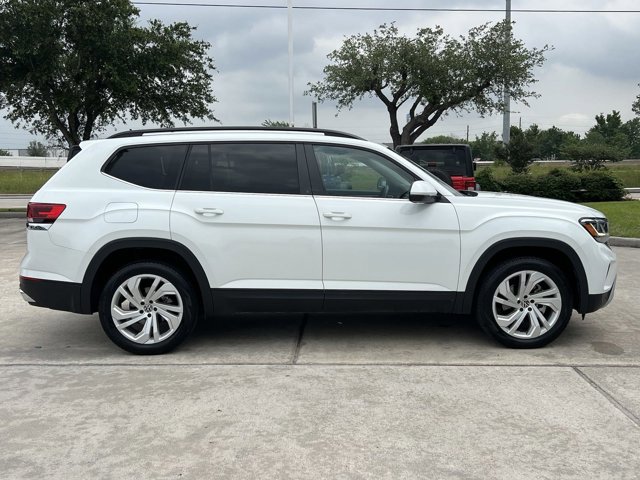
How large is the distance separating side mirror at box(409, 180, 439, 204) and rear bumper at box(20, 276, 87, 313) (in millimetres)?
2846

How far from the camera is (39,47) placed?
50.7 ft

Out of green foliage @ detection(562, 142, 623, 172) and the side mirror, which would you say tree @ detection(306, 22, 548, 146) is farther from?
the side mirror

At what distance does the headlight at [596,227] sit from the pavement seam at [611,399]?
3.85 ft

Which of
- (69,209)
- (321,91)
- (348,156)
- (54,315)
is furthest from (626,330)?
(321,91)

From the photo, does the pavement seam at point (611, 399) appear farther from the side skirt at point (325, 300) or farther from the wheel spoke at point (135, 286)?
the wheel spoke at point (135, 286)

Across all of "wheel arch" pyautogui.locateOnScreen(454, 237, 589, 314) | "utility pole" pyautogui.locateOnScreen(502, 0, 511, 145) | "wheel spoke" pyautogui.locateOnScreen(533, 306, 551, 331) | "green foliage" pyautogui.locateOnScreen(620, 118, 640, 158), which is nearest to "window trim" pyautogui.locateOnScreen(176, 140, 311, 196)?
"wheel arch" pyautogui.locateOnScreen(454, 237, 589, 314)

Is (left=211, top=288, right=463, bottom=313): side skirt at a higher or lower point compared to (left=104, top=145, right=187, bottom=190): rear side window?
lower

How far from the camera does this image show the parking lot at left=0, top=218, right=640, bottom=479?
310 cm

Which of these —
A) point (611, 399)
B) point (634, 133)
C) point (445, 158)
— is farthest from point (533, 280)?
point (634, 133)

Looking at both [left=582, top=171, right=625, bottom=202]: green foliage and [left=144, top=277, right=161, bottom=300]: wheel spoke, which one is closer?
[left=144, top=277, right=161, bottom=300]: wheel spoke

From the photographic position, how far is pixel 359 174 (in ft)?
16.1

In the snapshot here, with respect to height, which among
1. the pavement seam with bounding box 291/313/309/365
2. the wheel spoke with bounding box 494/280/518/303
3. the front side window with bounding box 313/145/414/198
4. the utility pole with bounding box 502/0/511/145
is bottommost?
the pavement seam with bounding box 291/313/309/365

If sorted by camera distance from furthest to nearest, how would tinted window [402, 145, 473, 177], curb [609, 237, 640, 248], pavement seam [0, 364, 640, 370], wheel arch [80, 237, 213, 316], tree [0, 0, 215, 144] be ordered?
1. tree [0, 0, 215, 144]
2. tinted window [402, 145, 473, 177]
3. curb [609, 237, 640, 248]
4. wheel arch [80, 237, 213, 316]
5. pavement seam [0, 364, 640, 370]

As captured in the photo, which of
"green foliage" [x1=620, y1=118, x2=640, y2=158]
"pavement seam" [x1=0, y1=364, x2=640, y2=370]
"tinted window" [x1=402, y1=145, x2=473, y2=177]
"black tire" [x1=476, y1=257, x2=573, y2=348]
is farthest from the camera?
"green foliage" [x1=620, y1=118, x2=640, y2=158]
